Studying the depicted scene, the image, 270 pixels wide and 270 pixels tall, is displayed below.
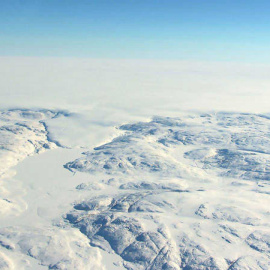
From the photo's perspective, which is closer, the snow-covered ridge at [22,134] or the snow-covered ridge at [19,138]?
the snow-covered ridge at [19,138]

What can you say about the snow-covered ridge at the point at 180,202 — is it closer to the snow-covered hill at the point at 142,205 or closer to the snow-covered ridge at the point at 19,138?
the snow-covered hill at the point at 142,205

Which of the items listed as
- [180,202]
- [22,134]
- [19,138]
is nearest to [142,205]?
[180,202]

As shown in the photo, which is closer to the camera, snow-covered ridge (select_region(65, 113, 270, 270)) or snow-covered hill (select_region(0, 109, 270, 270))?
snow-covered hill (select_region(0, 109, 270, 270))

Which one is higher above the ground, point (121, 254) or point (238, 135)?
point (238, 135)

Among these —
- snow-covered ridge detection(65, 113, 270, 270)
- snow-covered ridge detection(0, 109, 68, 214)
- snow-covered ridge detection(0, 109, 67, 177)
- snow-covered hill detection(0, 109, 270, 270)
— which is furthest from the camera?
snow-covered ridge detection(0, 109, 67, 177)

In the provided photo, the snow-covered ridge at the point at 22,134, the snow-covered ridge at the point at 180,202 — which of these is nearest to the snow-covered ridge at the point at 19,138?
the snow-covered ridge at the point at 22,134

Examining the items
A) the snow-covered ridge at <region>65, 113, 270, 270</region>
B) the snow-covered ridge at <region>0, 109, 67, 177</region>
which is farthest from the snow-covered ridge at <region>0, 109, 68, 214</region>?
the snow-covered ridge at <region>65, 113, 270, 270</region>

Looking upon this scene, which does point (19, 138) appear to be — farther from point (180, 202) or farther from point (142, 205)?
point (180, 202)

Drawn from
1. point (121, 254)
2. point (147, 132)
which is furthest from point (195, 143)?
point (121, 254)

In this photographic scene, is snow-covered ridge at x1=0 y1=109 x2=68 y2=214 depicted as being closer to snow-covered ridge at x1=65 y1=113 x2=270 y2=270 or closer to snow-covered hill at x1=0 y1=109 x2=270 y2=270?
Answer: snow-covered hill at x1=0 y1=109 x2=270 y2=270

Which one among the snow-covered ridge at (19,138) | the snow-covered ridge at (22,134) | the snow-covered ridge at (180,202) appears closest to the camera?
the snow-covered ridge at (180,202)

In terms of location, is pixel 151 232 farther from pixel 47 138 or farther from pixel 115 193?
pixel 47 138
